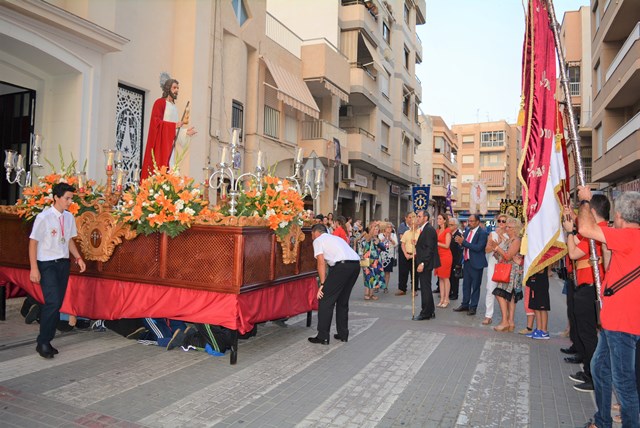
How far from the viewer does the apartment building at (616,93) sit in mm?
18016

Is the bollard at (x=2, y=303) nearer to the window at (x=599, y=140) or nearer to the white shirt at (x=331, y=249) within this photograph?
the white shirt at (x=331, y=249)

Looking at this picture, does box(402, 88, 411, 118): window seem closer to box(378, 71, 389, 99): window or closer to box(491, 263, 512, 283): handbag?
box(378, 71, 389, 99): window

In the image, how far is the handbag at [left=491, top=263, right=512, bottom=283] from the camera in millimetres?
7898

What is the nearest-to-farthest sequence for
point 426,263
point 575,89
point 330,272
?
point 330,272 → point 426,263 → point 575,89

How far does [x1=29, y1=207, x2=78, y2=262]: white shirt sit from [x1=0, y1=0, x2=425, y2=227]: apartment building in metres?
3.61

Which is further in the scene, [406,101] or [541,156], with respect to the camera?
[406,101]

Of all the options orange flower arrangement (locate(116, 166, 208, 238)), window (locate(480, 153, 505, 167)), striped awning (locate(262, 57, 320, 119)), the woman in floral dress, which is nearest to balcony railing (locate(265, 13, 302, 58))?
striped awning (locate(262, 57, 320, 119))

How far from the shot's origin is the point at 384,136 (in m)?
29.5

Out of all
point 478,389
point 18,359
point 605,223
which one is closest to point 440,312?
point 478,389

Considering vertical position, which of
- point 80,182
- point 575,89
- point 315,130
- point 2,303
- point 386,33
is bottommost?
point 2,303

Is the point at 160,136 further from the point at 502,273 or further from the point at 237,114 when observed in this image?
the point at 237,114

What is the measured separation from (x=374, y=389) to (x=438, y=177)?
151ft

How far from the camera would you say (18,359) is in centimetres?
548

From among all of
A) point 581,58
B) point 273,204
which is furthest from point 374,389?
point 581,58
